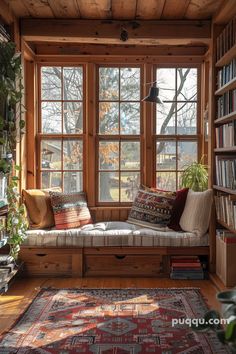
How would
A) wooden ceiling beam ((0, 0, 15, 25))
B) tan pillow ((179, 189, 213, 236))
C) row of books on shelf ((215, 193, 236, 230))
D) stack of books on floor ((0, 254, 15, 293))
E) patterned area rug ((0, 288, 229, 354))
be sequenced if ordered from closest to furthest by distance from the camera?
patterned area rug ((0, 288, 229, 354)), stack of books on floor ((0, 254, 15, 293)), row of books on shelf ((215, 193, 236, 230)), wooden ceiling beam ((0, 0, 15, 25)), tan pillow ((179, 189, 213, 236))

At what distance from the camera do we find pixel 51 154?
4.81 meters

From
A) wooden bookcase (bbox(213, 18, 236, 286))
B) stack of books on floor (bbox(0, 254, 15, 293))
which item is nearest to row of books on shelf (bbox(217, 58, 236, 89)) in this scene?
wooden bookcase (bbox(213, 18, 236, 286))

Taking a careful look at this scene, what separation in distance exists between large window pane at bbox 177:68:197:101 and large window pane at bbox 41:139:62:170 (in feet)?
5.25

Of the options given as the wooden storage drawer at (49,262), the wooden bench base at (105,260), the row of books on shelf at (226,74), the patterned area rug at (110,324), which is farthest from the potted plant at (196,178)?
the wooden storage drawer at (49,262)

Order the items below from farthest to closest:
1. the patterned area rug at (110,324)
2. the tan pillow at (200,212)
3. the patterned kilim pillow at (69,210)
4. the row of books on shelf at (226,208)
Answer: the patterned kilim pillow at (69,210), the tan pillow at (200,212), the row of books on shelf at (226,208), the patterned area rug at (110,324)

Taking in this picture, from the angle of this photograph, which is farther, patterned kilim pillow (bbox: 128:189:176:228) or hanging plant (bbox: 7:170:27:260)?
patterned kilim pillow (bbox: 128:189:176:228)

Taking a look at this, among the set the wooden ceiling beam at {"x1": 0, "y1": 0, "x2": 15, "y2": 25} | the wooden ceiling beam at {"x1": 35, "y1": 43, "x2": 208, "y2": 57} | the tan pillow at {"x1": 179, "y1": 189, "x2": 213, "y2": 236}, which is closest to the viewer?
the wooden ceiling beam at {"x1": 0, "y1": 0, "x2": 15, "y2": 25}

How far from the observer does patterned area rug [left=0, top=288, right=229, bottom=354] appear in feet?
8.25

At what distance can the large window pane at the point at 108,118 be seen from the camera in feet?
15.8

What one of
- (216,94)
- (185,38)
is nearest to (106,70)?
(185,38)

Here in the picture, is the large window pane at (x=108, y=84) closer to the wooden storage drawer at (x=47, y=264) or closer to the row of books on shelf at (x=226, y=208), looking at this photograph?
the row of books on shelf at (x=226, y=208)

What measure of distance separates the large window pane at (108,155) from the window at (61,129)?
0.79 ft

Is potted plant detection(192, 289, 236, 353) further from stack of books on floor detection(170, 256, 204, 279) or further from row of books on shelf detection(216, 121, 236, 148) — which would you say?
stack of books on floor detection(170, 256, 204, 279)

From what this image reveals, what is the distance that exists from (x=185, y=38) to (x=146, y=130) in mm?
1150
